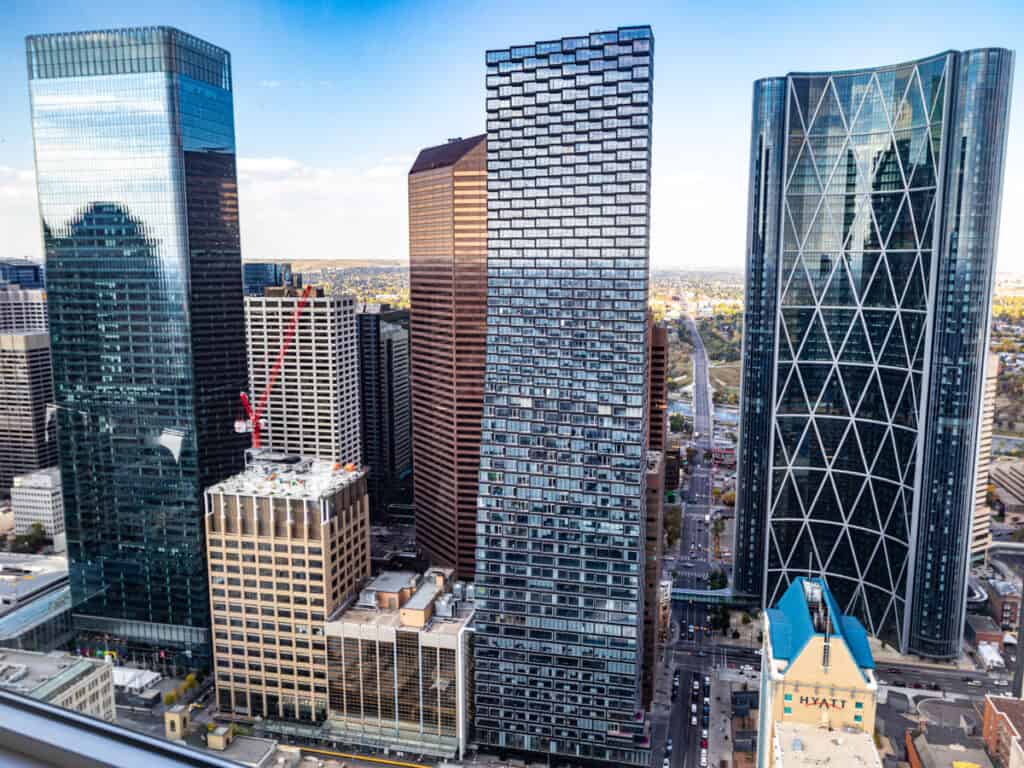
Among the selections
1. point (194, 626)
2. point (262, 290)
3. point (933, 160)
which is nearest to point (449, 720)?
point (194, 626)

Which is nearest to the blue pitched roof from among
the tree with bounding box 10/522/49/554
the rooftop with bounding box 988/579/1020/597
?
the rooftop with bounding box 988/579/1020/597

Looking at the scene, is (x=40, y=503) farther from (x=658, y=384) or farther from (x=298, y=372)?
(x=658, y=384)

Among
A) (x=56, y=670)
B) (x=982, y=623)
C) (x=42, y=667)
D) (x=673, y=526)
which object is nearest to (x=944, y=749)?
(x=982, y=623)

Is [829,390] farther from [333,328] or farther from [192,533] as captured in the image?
[192,533]

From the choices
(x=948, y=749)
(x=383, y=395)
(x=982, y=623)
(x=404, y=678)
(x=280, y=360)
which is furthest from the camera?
(x=383, y=395)

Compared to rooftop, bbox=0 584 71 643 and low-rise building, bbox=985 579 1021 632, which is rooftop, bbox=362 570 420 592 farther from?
low-rise building, bbox=985 579 1021 632

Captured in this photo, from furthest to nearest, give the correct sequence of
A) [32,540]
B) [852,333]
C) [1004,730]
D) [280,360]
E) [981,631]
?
[280,360] < [852,333] < [981,631] < [32,540] < [1004,730]

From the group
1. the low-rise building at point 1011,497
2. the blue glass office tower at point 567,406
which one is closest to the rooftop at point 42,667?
the blue glass office tower at point 567,406
